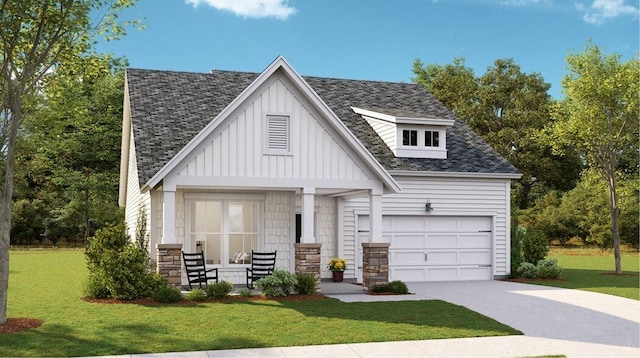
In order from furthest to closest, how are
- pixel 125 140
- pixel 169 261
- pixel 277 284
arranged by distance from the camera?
pixel 125 140, pixel 277 284, pixel 169 261

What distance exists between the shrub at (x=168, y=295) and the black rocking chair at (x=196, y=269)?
1.46 metres

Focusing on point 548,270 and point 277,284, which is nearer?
point 277,284

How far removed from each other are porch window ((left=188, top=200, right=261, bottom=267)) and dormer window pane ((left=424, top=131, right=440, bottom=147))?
6553 millimetres

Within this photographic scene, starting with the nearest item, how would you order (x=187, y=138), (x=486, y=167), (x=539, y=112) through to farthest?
(x=187, y=138) < (x=486, y=167) < (x=539, y=112)

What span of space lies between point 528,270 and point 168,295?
41.6ft

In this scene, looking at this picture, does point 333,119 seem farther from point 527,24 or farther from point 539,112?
point 539,112

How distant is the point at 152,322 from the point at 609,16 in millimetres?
33960

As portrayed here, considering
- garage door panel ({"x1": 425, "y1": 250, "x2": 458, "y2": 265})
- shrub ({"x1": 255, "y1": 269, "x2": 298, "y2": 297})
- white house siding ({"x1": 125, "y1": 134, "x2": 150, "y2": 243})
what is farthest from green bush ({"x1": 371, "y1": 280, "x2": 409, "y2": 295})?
white house siding ({"x1": 125, "y1": 134, "x2": 150, "y2": 243})

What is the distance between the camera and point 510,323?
41.0ft

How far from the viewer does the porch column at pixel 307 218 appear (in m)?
16.4

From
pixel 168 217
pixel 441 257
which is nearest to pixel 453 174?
pixel 441 257

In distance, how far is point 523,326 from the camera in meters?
12.2

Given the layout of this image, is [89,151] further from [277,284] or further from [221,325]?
[221,325]

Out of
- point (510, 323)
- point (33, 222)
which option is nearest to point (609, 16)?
point (510, 323)
